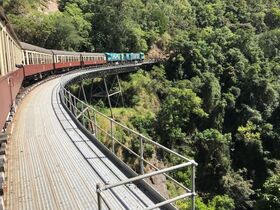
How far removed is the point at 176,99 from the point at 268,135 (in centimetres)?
1056

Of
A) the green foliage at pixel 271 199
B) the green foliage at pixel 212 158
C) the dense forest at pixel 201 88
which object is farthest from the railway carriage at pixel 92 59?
the green foliage at pixel 271 199

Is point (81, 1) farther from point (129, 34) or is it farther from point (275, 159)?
point (275, 159)

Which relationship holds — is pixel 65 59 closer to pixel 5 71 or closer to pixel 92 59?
pixel 92 59

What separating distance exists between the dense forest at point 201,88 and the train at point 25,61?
226 inches

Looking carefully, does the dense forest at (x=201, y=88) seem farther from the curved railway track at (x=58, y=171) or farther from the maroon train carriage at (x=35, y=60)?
the curved railway track at (x=58, y=171)

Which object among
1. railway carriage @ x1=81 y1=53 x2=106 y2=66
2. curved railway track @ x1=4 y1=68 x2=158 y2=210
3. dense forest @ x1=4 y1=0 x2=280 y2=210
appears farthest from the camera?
railway carriage @ x1=81 y1=53 x2=106 y2=66

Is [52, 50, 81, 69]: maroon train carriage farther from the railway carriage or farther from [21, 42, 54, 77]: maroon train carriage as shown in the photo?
[21, 42, 54, 77]: maroon train carriage

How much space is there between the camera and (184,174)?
27.4 metres

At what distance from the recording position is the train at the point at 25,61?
1022cm

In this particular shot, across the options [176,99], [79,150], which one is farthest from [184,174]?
[79,150]

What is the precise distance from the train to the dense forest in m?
5.74

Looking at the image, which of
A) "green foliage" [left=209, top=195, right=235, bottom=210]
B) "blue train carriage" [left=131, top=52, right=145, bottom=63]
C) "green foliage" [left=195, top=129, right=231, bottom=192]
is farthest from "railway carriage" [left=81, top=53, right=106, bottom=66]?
"green foliage" [left=209, top=195, right=235, bottom=210]

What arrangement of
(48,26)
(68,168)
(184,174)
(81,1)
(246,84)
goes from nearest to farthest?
(68,168) < (184,174) < (246,84) < (48,26) < (81,1)

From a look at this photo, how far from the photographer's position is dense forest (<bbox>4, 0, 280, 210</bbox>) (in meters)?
34.0
